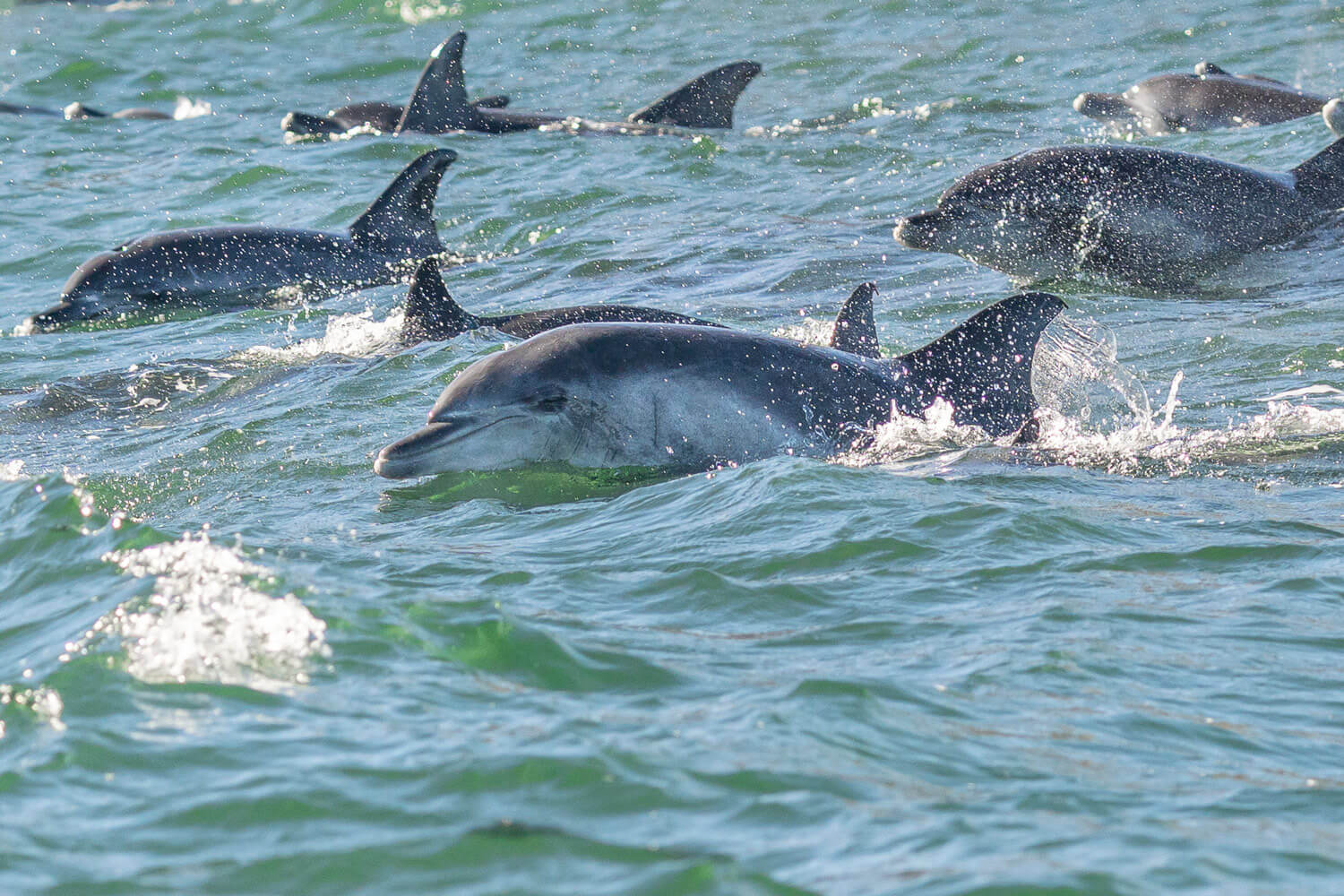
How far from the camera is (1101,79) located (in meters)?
20.9

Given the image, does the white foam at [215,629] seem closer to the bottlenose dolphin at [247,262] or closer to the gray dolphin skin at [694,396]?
the gray dolphin skin at [694,396]

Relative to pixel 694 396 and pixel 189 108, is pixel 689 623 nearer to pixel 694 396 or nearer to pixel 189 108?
pixel 694 396

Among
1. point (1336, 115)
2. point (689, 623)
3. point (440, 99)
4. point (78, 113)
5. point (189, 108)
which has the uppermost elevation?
point (78, 113)

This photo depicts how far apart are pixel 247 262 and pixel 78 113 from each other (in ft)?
35.4

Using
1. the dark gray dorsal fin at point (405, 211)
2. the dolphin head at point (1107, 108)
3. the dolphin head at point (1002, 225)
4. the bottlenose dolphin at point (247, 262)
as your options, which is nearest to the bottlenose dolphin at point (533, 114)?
the dolphin head at point (1107, 108)

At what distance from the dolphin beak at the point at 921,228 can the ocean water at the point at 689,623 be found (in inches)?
18.2

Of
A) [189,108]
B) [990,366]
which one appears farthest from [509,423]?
[189,108]

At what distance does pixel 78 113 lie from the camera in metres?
22.4

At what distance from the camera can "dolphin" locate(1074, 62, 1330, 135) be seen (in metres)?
17.0

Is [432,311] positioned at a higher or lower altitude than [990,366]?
higher

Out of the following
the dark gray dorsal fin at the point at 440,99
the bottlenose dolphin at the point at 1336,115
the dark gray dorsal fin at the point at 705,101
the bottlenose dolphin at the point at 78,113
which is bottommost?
the bottlenose dolphin at the point at 1336,115

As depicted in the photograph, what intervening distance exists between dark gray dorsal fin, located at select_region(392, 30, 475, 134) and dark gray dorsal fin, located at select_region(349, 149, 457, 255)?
5.41 meters

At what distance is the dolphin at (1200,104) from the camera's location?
17.0 metres

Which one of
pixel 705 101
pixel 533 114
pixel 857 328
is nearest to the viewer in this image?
pixel 857 328
